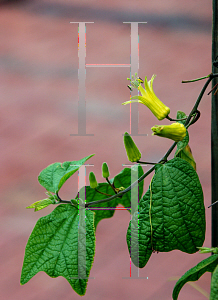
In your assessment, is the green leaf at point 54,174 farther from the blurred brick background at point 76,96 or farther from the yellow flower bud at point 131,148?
the blurred brick background at point 76,96

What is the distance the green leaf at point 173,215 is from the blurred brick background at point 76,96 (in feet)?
1.00

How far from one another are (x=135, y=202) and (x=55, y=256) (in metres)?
0.12

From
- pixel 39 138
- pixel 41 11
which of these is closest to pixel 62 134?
pixel 39 138

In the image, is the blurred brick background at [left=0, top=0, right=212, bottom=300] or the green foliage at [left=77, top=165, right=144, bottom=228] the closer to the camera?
the green foliage at [left=77, top=165, right=144, bottom=228]

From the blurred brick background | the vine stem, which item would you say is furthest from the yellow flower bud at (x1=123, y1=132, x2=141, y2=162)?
the blurred brick background

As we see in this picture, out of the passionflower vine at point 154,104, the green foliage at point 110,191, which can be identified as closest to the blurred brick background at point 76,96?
the green foliage at point 110,191

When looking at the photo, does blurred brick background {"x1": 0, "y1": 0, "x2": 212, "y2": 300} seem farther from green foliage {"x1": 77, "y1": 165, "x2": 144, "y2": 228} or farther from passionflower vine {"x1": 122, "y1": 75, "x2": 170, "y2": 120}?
passionflower vine {"x1": 122, "y1": 75, "x2": 170, "y2": 120}

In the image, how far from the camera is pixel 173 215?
0.86 feet

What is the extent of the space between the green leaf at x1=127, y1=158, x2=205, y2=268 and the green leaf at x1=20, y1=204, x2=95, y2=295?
0.19ft

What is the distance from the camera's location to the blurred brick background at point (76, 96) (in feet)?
1.94

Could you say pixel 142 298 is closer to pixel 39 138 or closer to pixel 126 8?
pixel 39 138

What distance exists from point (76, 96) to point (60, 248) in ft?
1.33

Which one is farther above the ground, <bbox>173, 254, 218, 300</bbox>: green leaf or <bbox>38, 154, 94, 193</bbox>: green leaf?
<bbox>38, 154, 94, 193</bbox>: green leaf

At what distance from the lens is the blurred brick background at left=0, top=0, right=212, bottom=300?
59cm
